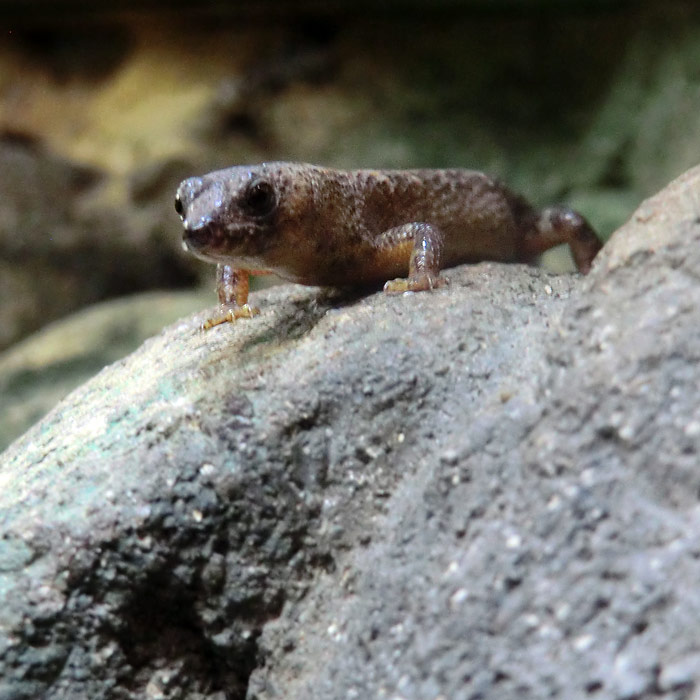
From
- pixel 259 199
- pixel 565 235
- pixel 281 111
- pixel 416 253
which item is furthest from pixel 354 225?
pixel 281 111

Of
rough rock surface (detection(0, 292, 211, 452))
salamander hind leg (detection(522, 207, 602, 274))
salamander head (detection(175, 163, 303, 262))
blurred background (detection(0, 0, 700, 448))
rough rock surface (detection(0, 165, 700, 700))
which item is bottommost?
rough rock surface (detection(0, 165, 700, 700))

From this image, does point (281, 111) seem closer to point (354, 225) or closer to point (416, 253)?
point (354, 225)

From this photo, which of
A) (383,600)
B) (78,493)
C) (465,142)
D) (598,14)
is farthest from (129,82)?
(383,600)

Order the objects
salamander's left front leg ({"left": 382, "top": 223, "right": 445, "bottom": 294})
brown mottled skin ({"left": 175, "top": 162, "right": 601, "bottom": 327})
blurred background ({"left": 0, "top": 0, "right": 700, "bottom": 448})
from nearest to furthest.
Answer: brown mottled skin ({"left": 175, "top": 162, "right": 601, "bottom": 327}) → salamander's left front leg ({"left": 382, "top": 223, "right": 445, "bottom": 294}) → blurred background ({"left": 0, "top": 0, "right": 700, "bottom": 448})

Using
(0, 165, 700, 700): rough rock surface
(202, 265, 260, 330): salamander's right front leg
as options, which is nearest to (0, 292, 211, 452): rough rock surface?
(202, 265, 260, 330): salamander's right front leg

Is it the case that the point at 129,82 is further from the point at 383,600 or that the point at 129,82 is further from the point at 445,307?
the point at 383,600

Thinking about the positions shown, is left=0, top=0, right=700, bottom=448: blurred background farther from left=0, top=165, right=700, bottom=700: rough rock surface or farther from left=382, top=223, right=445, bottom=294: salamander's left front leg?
left=0, top=165, right=700, bottom=700: rough rock surface

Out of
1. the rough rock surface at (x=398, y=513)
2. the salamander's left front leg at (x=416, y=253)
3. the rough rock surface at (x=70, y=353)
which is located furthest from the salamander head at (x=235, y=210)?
the rough rock surface at (x=70, y=353)
